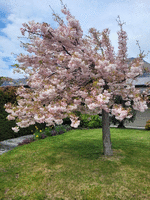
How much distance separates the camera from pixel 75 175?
14.6 ft


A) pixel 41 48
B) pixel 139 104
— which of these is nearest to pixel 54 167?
pixel 139 104

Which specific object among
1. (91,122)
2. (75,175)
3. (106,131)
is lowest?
(75,175)

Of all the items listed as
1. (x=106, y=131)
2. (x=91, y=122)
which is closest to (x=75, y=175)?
(x=106, y=131)

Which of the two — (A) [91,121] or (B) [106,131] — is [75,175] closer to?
(B) [106,131]

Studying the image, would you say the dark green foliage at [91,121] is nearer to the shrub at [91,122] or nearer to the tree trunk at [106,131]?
the shrub at [91,122]

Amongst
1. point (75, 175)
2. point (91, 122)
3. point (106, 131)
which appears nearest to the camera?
point (75, 175)

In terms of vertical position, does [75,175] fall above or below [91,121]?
below

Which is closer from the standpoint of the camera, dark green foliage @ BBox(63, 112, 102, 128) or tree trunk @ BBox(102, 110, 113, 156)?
tree trunk @ BBox(102, 110, 113, 156)

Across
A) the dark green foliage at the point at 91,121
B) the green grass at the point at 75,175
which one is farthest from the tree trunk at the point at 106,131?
the dark green foliage at the point at 91,121

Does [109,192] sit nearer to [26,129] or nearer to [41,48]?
[41,48]

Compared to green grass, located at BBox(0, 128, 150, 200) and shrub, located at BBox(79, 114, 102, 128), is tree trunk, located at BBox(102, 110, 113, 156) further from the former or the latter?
shrub, located at BBox(79, 114, 102, 128)

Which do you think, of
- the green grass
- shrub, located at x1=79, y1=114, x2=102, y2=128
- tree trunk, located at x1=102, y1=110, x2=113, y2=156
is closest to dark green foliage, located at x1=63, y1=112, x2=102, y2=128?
shrub, located at x1=79, y1=114, x2=102, y2=128

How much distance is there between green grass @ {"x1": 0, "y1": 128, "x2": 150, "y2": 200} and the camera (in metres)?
3.65

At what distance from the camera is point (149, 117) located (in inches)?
610
